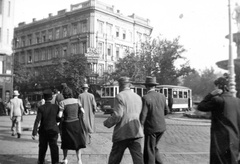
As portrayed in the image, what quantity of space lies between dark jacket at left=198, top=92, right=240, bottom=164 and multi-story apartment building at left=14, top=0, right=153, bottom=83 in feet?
141

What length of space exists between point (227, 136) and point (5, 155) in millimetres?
5467

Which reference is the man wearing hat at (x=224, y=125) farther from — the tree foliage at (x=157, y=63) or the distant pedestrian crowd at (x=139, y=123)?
the tree foliage at (x=157, y=63)

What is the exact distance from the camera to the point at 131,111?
508 cm

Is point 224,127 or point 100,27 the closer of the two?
→ point 224,127

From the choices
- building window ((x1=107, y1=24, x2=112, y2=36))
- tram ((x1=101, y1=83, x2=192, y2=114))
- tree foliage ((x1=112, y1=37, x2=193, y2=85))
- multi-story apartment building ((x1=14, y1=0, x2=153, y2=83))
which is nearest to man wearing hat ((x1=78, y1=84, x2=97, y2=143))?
tram ((x1=101, y1=83, x2=192, y2=114))

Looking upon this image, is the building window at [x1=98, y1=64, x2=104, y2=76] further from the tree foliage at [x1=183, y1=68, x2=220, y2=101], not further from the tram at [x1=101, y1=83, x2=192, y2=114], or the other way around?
the tram at [x1=101, y1=83, x2=192, y2=114]

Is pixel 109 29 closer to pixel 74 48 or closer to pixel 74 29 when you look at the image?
pixel 74 29

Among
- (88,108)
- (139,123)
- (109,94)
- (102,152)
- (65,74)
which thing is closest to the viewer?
(139,123)

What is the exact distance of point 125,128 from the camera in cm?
501

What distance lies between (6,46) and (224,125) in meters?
32.9

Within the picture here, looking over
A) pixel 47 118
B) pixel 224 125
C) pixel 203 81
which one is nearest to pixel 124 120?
pixel 224 125

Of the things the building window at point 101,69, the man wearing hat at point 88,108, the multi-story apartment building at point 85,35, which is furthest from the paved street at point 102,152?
the building window at point 101,69

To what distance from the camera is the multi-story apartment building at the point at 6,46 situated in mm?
32906

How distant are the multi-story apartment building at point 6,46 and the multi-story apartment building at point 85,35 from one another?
1479cm
